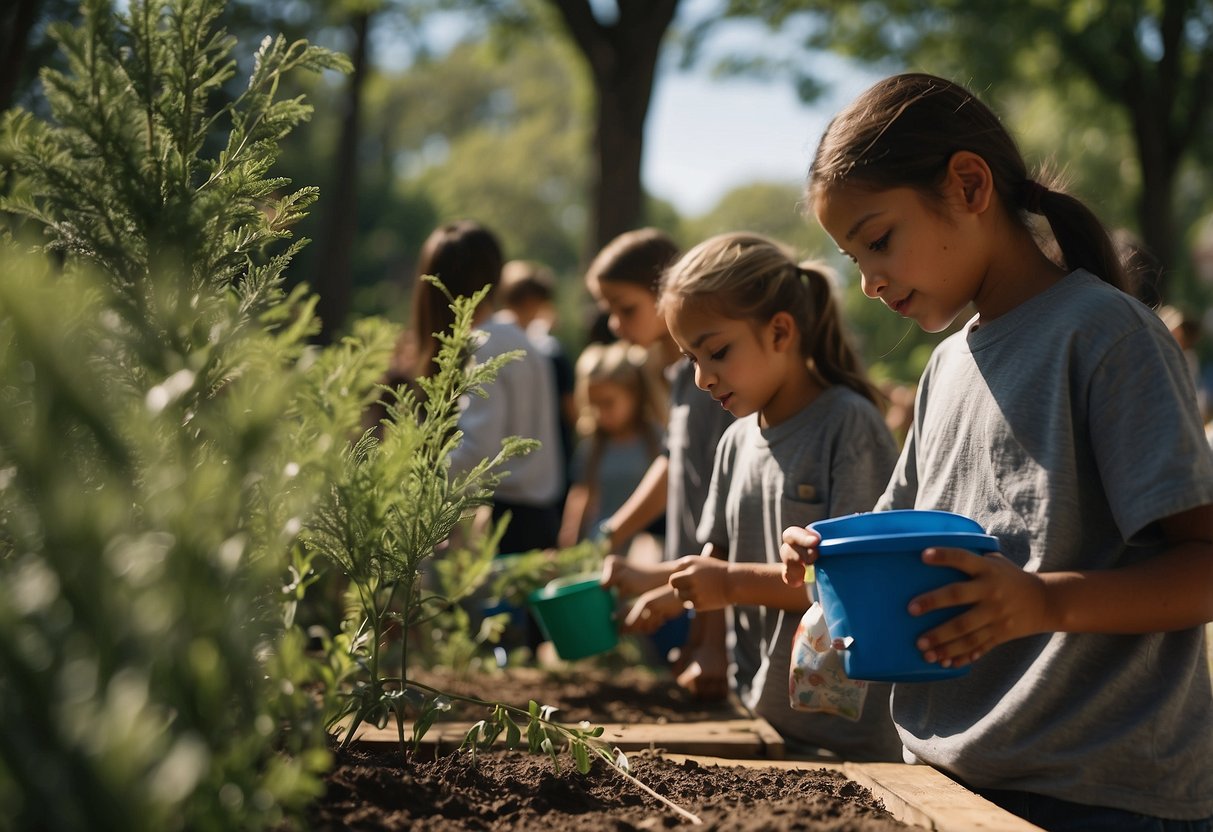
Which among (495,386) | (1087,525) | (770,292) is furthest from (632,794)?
(495,386)

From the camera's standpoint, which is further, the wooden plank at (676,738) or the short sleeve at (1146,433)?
the wooden plank at (676,738)

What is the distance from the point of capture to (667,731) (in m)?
2.53

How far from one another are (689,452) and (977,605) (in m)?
2.33

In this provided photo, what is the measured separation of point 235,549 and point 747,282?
2.11 meters

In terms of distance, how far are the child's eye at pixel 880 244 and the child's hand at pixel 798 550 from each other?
21.2 inches

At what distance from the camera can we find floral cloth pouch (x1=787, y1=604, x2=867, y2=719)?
2156mm

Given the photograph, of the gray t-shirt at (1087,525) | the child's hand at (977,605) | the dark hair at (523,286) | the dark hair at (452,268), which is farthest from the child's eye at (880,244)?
the dark hair at (523,286)

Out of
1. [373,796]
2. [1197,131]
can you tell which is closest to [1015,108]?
[1197,131]

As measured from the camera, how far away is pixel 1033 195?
2.08 meters

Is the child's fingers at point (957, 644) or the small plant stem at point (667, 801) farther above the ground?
the child's fingers at point (957, 644)

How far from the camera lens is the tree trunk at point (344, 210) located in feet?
51.5

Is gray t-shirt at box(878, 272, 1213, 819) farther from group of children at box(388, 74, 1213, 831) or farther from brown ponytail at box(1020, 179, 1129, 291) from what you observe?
brown ponytail at box(1020, 179, 1129, 291)

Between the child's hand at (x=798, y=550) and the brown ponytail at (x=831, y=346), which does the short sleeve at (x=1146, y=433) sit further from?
the brown ponytail at (x=831, y=346)

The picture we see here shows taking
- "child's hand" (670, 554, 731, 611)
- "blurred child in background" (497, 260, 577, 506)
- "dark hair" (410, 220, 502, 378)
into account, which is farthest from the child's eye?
"blurred child in background" (497, 260, 577, 506)
